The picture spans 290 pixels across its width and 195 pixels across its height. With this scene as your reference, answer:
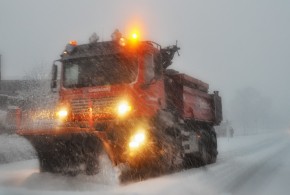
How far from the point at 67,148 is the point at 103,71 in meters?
2.03

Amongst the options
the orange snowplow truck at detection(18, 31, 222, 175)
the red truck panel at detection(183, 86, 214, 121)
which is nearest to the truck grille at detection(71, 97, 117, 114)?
the orange snowplow truck at detection(18, 31, 222, 175)

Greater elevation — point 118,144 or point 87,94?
point 87,94

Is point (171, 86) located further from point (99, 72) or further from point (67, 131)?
point (67, 131)

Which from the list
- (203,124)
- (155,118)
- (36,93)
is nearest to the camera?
(155,118)

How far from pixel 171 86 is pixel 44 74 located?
31746mm

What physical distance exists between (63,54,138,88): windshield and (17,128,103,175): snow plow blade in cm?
Answer: 166

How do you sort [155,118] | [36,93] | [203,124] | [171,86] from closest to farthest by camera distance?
[155,118]
[171,86]
[203,124]
[36,93]

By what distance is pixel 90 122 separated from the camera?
803cm

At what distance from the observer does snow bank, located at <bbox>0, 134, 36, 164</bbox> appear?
47.7ft

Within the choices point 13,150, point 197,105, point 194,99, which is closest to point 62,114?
point 194,99

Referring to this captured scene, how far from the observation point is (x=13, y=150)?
1559 centimetres

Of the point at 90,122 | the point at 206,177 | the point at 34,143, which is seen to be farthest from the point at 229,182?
the point at 34,143

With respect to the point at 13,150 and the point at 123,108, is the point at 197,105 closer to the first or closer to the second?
the point at 123,108

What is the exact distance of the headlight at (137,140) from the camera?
8.16 metres
